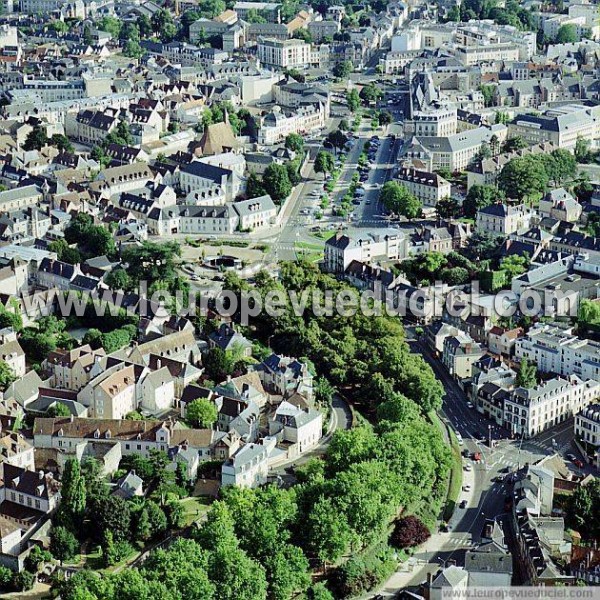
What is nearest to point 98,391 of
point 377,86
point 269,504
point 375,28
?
point 269,504

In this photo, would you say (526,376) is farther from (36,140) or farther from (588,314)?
(36,140)

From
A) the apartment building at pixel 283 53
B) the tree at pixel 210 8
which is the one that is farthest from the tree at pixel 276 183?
the tree at pixel 210 8

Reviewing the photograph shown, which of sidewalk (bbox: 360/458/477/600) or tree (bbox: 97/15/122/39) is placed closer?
sidewalk (bbox: 360/458/477/600)

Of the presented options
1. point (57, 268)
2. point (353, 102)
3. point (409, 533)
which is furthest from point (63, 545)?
point (353, 102)

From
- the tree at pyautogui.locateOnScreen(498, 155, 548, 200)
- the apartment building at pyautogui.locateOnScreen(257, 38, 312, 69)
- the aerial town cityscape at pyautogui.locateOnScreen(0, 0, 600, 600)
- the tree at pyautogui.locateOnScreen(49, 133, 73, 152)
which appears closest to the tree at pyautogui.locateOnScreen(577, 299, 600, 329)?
the aerial town cityscape at pyautogui.locateOnScreen(0, 0, 600, 600)

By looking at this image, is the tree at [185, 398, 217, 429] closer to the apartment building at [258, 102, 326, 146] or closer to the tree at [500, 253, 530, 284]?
the tree at [500, 253, 530, 284]

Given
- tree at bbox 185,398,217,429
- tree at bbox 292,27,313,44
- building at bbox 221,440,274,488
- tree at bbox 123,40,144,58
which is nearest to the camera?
building at bbox 221,440,274,488

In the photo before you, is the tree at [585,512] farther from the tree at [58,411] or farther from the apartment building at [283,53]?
the apartment building at [283,53]
